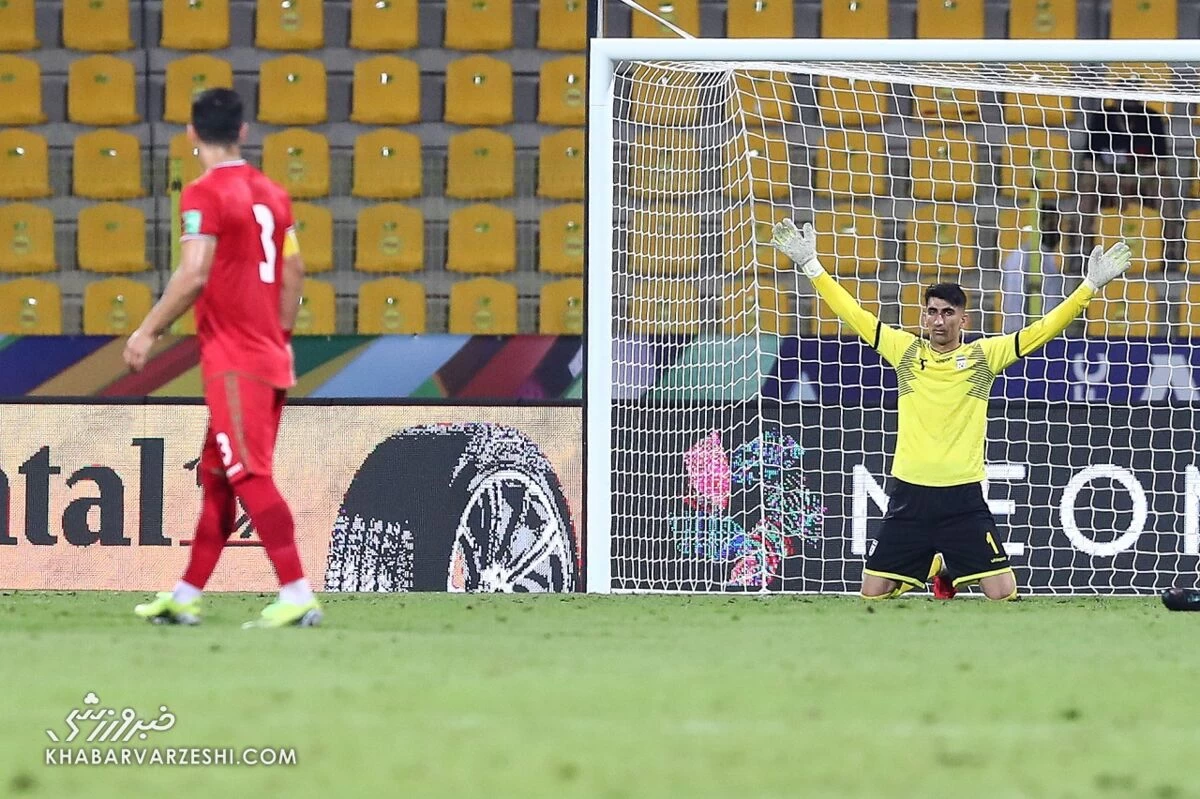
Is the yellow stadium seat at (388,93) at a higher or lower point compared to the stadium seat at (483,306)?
higher

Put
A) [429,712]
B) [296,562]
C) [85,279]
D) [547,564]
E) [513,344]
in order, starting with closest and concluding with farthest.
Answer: [429,712], [296,562], [547,564], [513,344], [85,279]

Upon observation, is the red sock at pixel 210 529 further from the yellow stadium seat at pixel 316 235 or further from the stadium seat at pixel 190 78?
the stadium seat at pixel 190 78

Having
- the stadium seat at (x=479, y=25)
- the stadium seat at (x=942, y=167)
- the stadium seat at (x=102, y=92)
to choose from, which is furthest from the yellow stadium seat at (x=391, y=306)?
the stadium seat at (x=942, y=167)

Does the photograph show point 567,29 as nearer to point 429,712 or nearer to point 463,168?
point 463,168

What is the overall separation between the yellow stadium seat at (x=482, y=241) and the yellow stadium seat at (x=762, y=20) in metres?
2.02

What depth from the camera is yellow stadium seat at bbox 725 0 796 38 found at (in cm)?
1264

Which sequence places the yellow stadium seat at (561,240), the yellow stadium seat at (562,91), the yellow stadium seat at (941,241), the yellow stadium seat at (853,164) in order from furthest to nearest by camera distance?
the yellow stadium seat at (562,91), the yellow stadium seat at (561,240), the yellow stadium seat at (853,164), the yellow stadium seat at (941,241)

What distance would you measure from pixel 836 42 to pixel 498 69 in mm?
4441

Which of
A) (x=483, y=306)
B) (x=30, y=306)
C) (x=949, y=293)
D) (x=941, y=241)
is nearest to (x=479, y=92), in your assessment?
(x=483, y=306)

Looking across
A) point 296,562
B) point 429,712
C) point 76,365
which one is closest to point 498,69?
point 76,365

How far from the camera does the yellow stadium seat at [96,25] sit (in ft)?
41.4

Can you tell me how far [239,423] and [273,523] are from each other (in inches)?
11.7

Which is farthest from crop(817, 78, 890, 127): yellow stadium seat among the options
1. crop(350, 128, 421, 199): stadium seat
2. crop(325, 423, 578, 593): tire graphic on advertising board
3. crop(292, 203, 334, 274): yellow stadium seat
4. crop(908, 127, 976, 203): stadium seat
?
crop(325, 423, 578, 593): tire graphic on advertising board

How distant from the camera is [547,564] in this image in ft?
29.4
